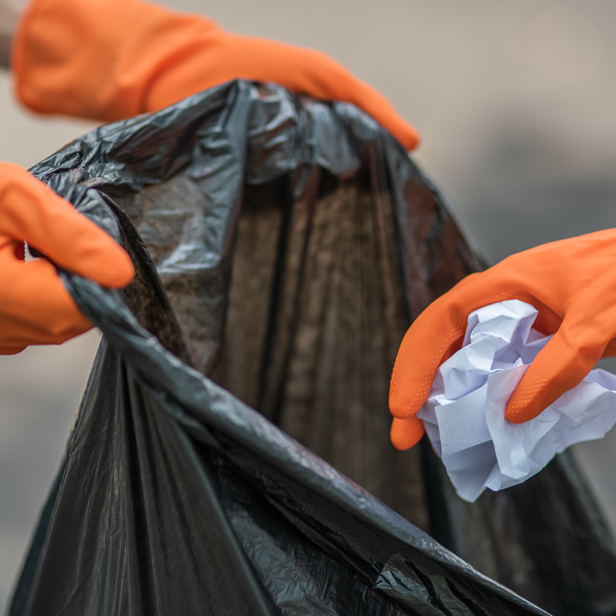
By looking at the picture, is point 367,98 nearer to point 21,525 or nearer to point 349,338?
point 349,338

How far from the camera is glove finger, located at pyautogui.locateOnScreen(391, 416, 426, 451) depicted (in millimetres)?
521

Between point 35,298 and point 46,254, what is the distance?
0.04 meters

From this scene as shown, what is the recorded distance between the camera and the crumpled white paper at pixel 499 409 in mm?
448

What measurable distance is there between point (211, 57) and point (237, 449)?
617 mm

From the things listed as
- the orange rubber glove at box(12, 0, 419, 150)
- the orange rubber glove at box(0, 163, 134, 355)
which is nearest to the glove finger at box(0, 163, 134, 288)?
the orange rubber glove at box(0, 163, 134, 355)

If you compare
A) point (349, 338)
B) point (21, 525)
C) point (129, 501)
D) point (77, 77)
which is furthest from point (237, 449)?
point (21, 525)

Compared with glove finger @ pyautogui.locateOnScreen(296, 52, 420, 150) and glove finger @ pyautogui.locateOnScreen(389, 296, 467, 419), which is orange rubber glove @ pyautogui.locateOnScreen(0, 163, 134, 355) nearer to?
glove finger @ pyautogui.locateOnScreen(389, 296, 467, 419)

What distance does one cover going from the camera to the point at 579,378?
44 centimetres

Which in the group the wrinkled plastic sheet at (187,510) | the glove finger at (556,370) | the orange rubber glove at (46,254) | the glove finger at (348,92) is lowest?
the wrinkled plastic sheet at (187,510)

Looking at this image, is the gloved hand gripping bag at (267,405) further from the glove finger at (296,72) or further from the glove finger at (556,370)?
the glove finger at (556,370)

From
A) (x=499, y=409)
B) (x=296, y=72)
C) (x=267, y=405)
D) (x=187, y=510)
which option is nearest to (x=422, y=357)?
(x=499, y=409)

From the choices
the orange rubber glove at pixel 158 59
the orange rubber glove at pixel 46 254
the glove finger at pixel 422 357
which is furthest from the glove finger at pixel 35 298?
the orange rubber glove at pixel 158 59

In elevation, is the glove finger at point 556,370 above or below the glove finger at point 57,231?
below

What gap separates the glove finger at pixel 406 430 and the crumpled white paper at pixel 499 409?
0.03 metres
